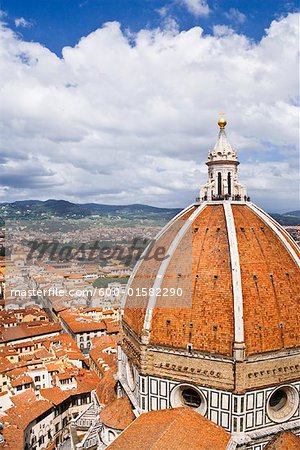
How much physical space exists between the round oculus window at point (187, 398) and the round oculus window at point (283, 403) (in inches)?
105

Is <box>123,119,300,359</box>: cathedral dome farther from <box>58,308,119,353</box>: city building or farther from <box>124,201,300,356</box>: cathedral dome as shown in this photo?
<box>58,308,119,353</box>: city building

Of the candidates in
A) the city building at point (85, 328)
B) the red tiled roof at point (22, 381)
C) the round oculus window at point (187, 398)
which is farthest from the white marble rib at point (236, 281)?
the city building at point (85, 328)

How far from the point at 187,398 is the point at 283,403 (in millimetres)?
3808

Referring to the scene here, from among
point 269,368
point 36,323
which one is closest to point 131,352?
point 269,368

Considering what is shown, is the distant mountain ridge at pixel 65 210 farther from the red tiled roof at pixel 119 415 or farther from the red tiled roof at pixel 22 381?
the red tiled roof at pixel 119 415

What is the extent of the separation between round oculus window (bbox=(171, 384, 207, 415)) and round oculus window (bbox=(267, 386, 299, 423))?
2.66m

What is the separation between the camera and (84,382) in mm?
32750

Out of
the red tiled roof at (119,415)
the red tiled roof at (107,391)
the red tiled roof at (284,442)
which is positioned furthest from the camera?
the red tiled roof at (107,391)

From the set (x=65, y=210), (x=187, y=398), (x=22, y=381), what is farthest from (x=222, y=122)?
(x=65, y=210)

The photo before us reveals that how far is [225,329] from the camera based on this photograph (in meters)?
14.7

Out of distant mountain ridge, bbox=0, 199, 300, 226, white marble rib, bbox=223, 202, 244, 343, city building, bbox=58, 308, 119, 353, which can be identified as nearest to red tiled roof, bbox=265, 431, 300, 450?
white marble rib, bbox=223, 202, 244, 343

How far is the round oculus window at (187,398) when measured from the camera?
15.3m

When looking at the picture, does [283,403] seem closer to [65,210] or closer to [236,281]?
[236,281]

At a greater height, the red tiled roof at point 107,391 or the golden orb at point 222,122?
the golden orb at point 222,122
